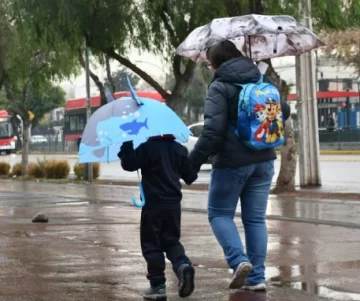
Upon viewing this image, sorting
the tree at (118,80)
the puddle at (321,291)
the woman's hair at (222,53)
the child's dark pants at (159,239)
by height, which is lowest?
the puddle at (321,291)

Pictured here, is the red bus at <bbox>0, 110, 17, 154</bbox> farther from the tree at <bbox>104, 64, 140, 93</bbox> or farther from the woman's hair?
the woman's hair

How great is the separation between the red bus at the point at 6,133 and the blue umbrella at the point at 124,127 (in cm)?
6575

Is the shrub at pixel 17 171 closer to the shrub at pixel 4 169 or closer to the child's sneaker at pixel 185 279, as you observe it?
the shrub at pixel 4 169

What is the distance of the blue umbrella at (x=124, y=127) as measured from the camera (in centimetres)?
745

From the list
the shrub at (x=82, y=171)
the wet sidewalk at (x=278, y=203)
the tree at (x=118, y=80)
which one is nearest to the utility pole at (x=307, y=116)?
the wet sidewalk at (x=278, y=203)

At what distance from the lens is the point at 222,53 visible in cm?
792

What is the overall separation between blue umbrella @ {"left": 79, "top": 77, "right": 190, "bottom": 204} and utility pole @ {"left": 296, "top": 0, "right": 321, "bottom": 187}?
544 inches

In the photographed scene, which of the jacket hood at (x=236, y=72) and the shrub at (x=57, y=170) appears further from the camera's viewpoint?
the shrub at (x=57, y=170)

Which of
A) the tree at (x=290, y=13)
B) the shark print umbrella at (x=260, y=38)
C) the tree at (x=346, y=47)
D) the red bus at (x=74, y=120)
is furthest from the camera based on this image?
the red bus at (x=74, y=120)

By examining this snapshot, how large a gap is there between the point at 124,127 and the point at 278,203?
1099 centimetres

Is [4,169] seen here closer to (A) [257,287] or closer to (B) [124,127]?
(A) [257,287]

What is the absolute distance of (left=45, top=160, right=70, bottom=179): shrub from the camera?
31859mm

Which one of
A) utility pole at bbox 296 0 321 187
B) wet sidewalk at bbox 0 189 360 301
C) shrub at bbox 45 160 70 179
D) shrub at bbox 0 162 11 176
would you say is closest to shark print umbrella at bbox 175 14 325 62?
wet sidewalk at bbox 0 189 360 301

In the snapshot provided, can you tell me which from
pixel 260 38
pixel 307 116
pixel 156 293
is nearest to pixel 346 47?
pixel 307 116
